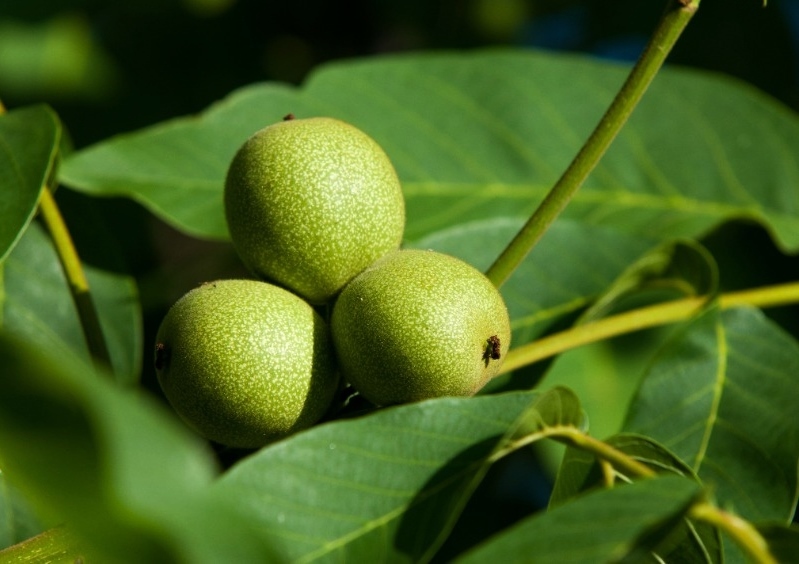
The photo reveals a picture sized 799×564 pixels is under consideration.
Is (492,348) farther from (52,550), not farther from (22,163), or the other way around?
(22,163)

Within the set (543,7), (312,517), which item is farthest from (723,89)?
(312,517)

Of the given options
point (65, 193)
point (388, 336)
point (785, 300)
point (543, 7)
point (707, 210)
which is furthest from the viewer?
point (543, 7)

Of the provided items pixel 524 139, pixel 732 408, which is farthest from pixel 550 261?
pixel 524 139

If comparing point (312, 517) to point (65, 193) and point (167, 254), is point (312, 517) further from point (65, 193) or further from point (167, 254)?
point (167, 254)

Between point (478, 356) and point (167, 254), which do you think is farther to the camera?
point (167, 254)

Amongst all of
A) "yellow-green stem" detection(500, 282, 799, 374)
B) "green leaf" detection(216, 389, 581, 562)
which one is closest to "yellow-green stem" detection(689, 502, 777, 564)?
"green leaf" detection(216, 389, 581, 562)

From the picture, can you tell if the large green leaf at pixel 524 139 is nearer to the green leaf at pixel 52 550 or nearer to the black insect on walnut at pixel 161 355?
the black insect on walnut at pixel 161 355
